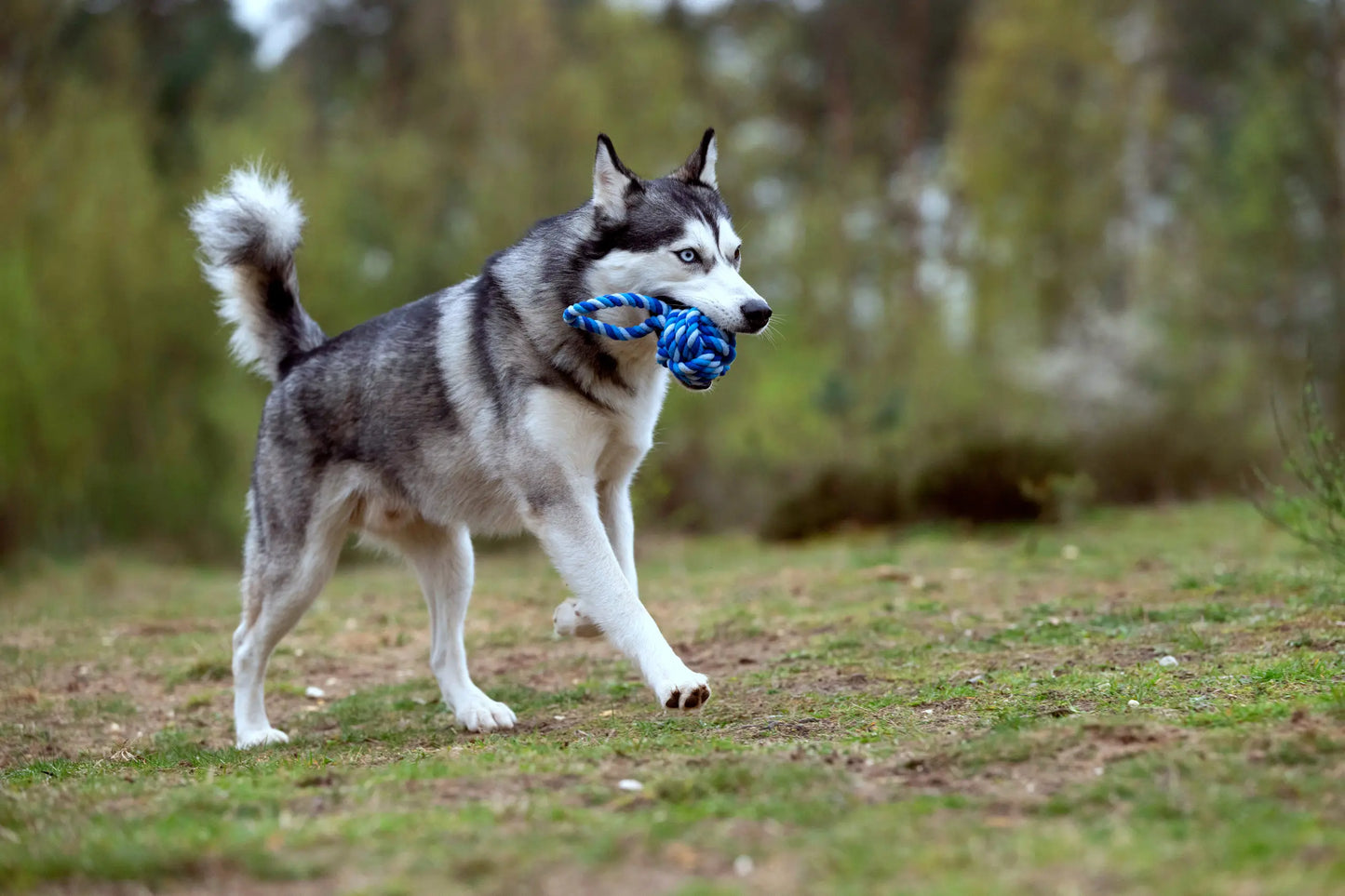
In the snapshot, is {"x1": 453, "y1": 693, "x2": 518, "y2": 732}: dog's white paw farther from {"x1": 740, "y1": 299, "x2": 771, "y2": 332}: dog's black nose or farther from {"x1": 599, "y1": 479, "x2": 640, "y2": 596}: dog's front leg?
{"x1": 740, "y1": 299, "x2": 771, "y2": 332}: dog's black nose

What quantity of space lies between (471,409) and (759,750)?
1891 mm

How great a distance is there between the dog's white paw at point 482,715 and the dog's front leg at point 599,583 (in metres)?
0.61

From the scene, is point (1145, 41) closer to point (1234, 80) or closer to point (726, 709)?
point (1234, 80)

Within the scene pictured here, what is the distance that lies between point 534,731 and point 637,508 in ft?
26.3

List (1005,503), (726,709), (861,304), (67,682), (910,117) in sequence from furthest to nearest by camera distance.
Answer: (910,117)
(861,304)
(1005,503)
(67,682)
(726,709)

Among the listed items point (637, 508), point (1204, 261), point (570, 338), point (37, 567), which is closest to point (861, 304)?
point (1204, 261)

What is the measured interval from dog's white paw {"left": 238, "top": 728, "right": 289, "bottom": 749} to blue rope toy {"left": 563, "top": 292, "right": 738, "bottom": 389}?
2005 mm

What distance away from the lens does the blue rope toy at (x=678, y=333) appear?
445cm

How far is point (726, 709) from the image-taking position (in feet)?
15.5

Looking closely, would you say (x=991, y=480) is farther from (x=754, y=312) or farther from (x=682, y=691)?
(x=682, y=691)

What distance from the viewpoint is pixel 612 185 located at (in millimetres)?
4832

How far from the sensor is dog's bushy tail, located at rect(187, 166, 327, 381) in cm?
548

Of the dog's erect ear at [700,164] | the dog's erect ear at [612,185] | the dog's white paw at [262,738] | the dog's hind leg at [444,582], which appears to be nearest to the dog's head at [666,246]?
the dog's erect ear at [612,185]

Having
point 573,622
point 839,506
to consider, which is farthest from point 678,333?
point 839,506
